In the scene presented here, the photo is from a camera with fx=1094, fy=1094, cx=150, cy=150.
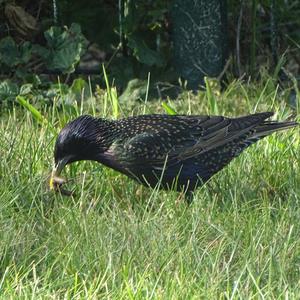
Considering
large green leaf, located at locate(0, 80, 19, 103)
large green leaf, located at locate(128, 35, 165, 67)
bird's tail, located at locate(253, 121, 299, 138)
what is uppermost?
bird's tail, located at locate(253, 121, 299, 138)

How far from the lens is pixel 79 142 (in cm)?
484

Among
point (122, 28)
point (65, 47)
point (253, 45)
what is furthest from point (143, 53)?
point (253, 45)

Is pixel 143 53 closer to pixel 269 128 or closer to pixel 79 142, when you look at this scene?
pixel 269 128

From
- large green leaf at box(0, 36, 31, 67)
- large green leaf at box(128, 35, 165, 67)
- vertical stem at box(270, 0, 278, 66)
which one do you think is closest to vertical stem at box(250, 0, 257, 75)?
vertical stem at box(270, 0, 278, 66)

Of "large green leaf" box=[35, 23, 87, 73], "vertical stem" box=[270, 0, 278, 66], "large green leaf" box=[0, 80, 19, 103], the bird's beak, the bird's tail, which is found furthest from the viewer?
"vertical stem" box=[270, 0, 278, 66]

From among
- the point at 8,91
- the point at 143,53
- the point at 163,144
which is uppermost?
the point at 163,144

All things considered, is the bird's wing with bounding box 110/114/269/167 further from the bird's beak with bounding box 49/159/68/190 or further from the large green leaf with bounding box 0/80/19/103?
the large green leaf with bounding box 0/80/19/103

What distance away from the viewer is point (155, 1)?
273 inches

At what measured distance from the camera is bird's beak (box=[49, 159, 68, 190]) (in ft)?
15.7

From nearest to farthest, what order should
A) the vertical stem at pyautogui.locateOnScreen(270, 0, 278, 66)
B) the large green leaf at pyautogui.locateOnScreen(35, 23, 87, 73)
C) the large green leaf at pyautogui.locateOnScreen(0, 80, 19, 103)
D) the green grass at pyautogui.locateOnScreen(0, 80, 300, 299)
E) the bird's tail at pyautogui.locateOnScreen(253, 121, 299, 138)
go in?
the green grass at pyautogui.locateOnScreen(0, 80, 300, 299) < the bird's tail at pyautogui.locateOnScreen(253, 121, 299, 138) < the large green leaf at pyautogui.locateOnScreen(0, 80, 19, 103) < the large green leaf at pyautogui.locateOnScreen(35, 23, 87, 73) < the vertical stem at pyautogui.locateOnScreen(270, 0, 278, 66)

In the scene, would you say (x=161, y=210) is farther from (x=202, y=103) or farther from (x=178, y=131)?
(x=202, y=103)

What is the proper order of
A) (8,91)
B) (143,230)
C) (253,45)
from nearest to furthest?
(143,230)
(8,91)
(253,45)

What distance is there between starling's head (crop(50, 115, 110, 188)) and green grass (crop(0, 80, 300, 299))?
13 centimetres

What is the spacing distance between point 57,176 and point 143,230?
71cm
